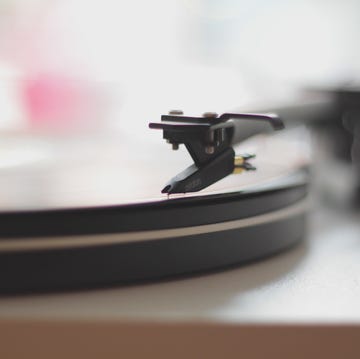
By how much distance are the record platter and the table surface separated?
0.01m

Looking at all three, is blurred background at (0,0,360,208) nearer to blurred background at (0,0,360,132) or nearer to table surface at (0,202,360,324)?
blurred background at (0,0,360,132)

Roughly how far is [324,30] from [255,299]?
3.08ft

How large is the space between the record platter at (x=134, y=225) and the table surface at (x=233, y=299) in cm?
1

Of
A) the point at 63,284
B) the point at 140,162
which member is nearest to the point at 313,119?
the point at 140,162

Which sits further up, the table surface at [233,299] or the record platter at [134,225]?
the record platter at [134,225]

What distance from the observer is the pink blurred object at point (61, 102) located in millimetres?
1102

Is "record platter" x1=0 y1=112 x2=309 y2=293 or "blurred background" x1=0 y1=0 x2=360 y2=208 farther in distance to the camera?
"blurred background" x1=0 y1=0 x2=360 y2=208

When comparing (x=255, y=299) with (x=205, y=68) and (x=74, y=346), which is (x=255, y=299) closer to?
(x=74, y=346)

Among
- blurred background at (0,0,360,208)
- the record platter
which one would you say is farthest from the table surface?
blurred background at (0,0,360,208)

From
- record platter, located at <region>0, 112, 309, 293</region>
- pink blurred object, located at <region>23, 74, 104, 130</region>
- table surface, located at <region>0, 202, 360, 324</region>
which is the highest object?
pink blurred object, located at <region>23, 74, 104, 130</region>

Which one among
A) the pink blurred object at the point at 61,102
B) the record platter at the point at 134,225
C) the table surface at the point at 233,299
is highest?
the pink blurred object at the point at 61,102

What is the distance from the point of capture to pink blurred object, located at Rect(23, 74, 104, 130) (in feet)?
3.61

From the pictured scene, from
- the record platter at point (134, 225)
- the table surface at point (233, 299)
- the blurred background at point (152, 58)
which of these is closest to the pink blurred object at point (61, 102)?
the blurred background at point (152, 58)

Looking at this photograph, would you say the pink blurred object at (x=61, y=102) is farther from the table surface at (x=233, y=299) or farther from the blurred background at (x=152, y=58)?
the table surface at (x=233, y=299)
